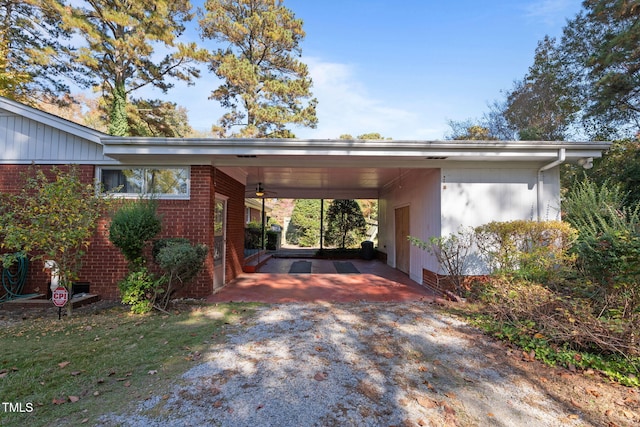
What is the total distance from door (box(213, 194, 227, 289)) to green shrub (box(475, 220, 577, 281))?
5.62 metres

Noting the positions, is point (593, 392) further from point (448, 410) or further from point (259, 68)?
point (259, 68)

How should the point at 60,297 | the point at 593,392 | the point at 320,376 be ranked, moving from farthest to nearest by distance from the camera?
the point at 60,297 → the point at 320,376 → the point at 593,392

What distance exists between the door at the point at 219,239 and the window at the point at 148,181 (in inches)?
34.2

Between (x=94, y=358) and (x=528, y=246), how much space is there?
6841 millimetres

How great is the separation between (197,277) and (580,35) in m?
17.6

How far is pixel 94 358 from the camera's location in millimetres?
3650

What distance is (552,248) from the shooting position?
17.6ft

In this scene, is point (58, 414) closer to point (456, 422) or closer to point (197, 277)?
point (456, 422)

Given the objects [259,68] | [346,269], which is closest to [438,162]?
[346,269]

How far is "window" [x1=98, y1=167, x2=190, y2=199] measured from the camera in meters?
6.62

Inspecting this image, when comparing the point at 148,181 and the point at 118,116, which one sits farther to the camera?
the point at 118,116

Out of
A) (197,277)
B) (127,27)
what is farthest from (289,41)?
(197,277)

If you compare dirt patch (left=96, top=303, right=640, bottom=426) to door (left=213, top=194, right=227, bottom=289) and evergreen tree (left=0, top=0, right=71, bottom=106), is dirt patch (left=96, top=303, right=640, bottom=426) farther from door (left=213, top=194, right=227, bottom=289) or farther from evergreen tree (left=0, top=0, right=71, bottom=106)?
evergreen tree (left=0, top=0, right=71, bottom=106)

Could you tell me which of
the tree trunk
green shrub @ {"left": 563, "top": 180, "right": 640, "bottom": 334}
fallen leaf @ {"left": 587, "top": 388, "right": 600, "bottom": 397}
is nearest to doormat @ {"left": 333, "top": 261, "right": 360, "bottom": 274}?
green shrub @ {"left": 563, "top": 180, "right": 640, "bottom": 334}
